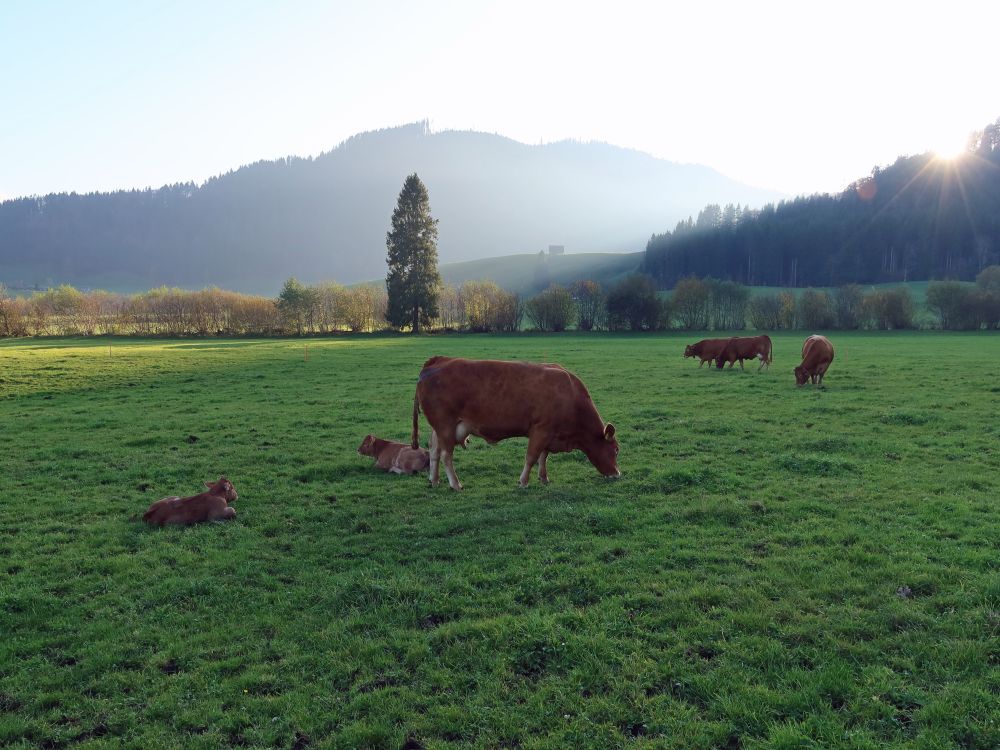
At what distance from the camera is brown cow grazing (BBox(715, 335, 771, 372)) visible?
29.5m

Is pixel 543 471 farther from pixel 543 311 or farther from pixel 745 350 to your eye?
pixel 543 311

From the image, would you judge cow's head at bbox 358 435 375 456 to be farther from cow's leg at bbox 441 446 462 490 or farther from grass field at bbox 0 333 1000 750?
cow's leg at bbox 441 446 462 490

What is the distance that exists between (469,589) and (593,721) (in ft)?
7.40

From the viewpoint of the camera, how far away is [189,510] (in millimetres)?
8555

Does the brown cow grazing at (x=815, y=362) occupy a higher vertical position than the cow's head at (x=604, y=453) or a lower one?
higher

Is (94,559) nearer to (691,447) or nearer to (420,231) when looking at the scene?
(691,447)

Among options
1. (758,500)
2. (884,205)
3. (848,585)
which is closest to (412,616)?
(848,585)

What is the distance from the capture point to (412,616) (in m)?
5.88

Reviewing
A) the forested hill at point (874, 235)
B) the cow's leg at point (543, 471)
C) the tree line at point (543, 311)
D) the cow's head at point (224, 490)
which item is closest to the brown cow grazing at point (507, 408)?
the cow's leg at point (543, 471)

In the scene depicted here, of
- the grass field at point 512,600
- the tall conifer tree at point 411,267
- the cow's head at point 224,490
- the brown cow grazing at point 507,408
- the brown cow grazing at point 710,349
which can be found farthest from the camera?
the tall conifer tree at point 411,267

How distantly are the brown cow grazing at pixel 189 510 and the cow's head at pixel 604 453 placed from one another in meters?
5.99

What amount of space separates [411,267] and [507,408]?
216ft

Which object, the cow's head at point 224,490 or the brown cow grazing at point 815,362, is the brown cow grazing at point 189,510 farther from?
the brown cow grazing at point 815,362

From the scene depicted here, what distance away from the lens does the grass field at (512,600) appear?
4410mm
